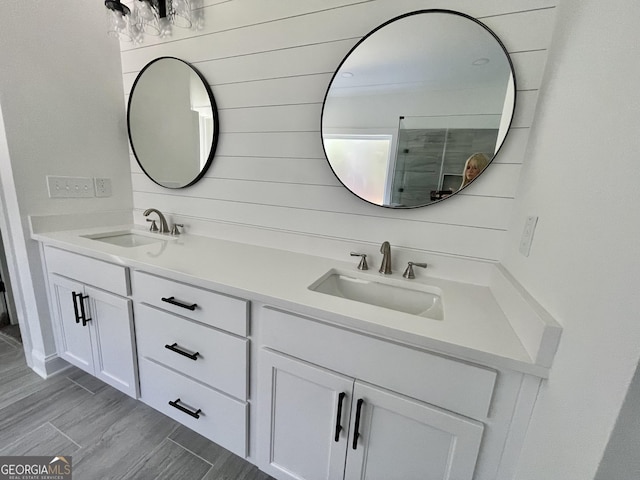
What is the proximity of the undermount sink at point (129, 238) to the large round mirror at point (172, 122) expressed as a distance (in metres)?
0.36

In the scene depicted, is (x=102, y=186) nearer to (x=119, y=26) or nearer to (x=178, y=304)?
(x=119, y=26)

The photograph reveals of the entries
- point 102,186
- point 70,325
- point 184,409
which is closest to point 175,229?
point 102,186

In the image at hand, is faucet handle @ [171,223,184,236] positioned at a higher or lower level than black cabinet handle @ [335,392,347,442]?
higher

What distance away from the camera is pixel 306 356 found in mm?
899

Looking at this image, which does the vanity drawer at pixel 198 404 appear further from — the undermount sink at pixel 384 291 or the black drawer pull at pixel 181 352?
the undermount sink at pixel 384 291

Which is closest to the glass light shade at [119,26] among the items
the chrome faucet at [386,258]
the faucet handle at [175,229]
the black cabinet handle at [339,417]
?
the faucet handle at [175,229]

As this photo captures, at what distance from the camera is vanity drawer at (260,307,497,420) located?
27.7 inches

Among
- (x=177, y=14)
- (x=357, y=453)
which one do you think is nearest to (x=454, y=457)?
(x=357, y=453)

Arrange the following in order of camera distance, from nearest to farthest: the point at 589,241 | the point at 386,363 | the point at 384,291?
the point at 589,241 < the point at 386,363 < the point at 384,291

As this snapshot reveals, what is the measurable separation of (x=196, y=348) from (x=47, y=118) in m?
1.60

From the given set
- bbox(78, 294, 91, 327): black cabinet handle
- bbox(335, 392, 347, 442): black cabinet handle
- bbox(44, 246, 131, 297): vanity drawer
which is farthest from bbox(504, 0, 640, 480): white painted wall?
bbox(78, 294, 91, 327): black cabinet handle

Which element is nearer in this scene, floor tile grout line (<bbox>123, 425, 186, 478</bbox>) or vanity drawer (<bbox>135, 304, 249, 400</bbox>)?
vanity drawer (<bbox>135, 304, 249, 400</bbox>)

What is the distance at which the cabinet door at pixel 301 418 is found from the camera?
0.88 meters

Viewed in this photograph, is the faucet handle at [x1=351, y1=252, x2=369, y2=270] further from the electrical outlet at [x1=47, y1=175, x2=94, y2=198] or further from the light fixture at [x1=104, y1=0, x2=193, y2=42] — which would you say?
the electrical outlet at [x1=47, y1=175, x2=94, y2=198]
